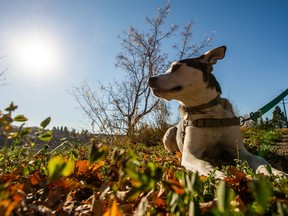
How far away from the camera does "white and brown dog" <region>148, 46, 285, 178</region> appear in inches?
126

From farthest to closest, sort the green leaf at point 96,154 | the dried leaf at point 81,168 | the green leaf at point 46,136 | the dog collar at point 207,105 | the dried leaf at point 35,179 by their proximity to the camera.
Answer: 1. the dog collar at point 207,105
2. the dried leaf at point 81,168
3. the dried leaf at point 35,179
4. the green leaf at point 46,136
5. the green leaf at point 96,154

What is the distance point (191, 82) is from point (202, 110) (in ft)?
1.40

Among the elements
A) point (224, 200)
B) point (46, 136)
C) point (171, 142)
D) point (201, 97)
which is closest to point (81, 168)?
point (46, 136)

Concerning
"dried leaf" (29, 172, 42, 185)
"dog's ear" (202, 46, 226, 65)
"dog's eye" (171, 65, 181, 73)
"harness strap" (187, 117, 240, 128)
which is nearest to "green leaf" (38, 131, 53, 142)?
"dried leaf" (29, 172, 42, 185)

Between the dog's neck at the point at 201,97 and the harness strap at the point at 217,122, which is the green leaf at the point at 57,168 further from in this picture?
the dog's neck at the point at 201,97

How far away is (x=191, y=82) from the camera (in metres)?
3.52

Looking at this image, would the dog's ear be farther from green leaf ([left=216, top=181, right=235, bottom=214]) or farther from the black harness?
green leaf ([left=216, top=181, right=235, bottom=214])

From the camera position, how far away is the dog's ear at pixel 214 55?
146 inches

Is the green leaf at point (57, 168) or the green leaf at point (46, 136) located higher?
the green leaf at point (46, 136)

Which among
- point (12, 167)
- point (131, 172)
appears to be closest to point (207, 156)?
point (12, 167)

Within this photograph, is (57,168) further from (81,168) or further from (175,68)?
(175,68)

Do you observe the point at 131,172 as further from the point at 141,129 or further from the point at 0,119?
the point at 141,129

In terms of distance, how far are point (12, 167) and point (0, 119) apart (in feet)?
4.80

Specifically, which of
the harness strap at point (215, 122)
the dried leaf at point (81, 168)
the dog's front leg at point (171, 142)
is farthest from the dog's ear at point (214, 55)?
the dried leaf at point (81, 168)
